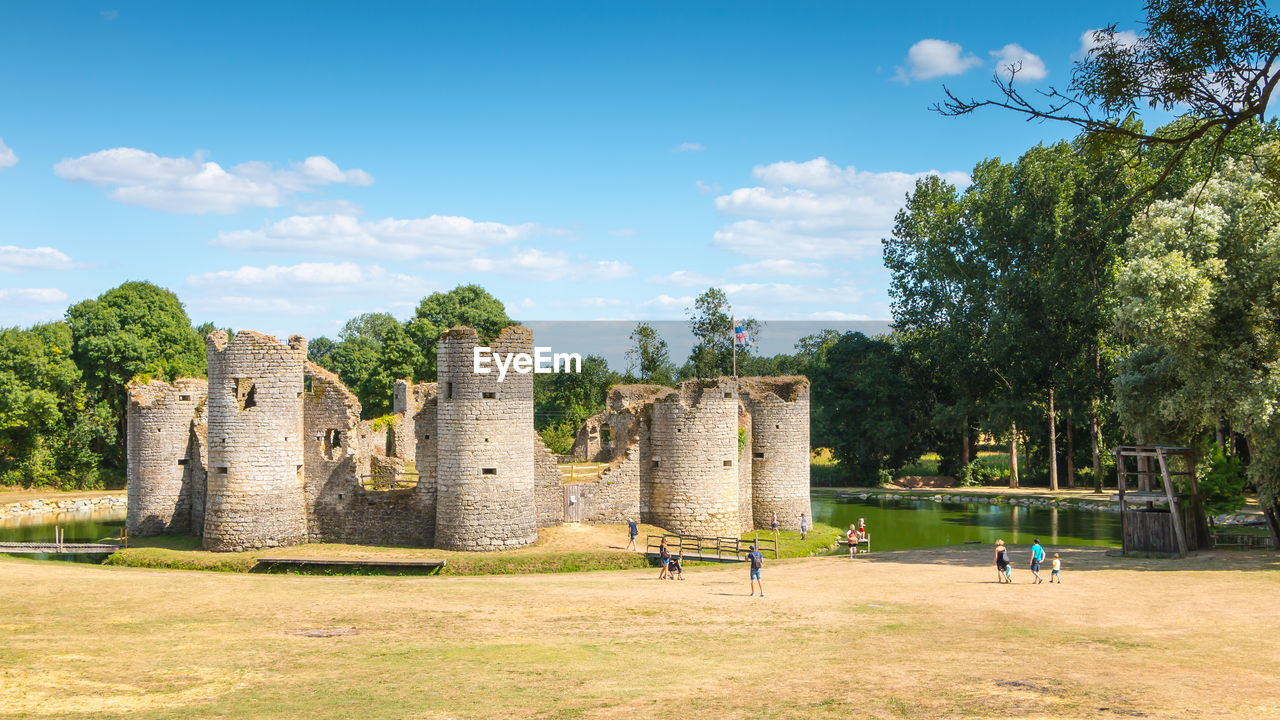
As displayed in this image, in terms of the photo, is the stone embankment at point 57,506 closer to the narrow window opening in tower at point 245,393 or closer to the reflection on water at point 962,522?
the narrow window opening in tower at point 245,393

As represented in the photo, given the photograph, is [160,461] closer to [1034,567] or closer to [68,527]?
[68,527]

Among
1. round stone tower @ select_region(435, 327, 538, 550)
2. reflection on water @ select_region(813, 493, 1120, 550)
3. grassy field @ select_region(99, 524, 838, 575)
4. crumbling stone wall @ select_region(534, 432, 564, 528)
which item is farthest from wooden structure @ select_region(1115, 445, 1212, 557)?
round stone tower @ select_region(435, 327, 538, 550)

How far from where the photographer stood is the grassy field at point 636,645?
47.4ft

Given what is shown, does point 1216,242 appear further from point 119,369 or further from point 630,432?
point 119,369

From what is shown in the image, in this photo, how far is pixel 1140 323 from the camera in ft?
106

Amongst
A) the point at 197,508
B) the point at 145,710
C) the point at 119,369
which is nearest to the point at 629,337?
the point at 119,369

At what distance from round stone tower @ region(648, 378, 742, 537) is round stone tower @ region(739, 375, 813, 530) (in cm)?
318

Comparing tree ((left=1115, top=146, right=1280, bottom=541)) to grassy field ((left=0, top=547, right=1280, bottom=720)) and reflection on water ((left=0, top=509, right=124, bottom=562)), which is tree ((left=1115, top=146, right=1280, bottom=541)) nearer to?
grassy field ((left=0, top=547, right=1280, bottom=720))

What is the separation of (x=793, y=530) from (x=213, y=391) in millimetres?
23032

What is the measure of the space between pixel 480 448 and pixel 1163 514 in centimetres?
2362

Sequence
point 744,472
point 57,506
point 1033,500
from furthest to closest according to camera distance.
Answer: point 1033,500 < point 57,506 < point 744,472

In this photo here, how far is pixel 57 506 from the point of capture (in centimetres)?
5047

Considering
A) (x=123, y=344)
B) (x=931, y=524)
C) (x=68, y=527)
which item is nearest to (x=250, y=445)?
(x=68, y=527)

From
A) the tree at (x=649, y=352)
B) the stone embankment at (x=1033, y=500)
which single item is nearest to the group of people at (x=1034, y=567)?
the stone embankment at (x=1033, y=500)
